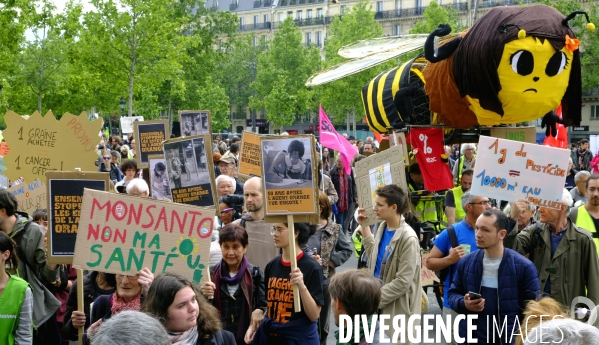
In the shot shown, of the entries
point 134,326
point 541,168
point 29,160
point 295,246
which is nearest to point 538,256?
point 541,168

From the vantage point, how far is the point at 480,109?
9.23 metres

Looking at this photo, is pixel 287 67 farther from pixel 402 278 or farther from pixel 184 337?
pixel 184 337

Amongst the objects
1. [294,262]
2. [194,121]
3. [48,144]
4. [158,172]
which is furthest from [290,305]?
[194,121]

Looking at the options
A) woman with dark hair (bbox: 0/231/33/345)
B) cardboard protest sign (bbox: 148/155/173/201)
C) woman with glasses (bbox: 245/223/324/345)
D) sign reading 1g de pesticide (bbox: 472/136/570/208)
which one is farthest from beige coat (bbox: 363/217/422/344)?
cardboard protest sign (bbox: 148/155/173/201)

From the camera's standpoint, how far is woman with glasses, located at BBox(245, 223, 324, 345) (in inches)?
202

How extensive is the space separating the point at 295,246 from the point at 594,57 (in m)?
46.4

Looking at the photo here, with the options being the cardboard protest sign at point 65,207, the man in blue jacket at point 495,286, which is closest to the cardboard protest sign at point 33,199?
the cardboard protest sign at point 65,207

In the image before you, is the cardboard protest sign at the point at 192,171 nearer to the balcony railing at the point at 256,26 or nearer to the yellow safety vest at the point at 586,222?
the yellow safety vest at the point at 586,222

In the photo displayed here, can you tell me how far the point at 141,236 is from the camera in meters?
4.82

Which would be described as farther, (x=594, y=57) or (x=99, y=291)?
(x=594, y=57)

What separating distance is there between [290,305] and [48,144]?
3.67 m

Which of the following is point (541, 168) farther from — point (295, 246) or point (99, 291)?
point (99, 291)

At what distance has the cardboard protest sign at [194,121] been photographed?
39.7 ft

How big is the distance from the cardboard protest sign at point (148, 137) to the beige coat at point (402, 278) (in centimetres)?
511
